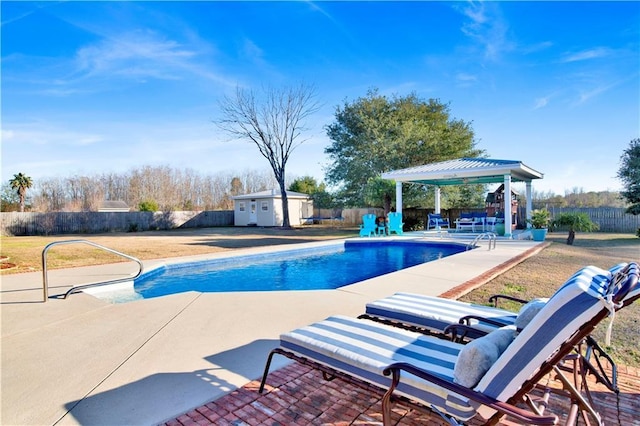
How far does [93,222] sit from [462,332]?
81.1 feet

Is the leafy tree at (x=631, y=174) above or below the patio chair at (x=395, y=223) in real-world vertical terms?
above

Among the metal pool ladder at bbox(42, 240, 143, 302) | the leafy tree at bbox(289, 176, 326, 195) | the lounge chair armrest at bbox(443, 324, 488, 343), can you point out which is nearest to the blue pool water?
the metal pool ladder at bbox(42, 240, 143, 302)

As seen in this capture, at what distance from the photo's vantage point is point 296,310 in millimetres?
4207

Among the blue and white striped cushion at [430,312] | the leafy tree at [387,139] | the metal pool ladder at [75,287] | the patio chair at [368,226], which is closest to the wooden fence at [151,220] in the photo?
the leafy tree at [387,139]

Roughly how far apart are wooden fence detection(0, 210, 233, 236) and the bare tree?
753 centimetres

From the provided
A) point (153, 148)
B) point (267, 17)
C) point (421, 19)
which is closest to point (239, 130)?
point (153, 148)

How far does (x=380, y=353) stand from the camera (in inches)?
78.7

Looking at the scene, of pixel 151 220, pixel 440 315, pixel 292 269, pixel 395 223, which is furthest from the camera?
pixel 151 220

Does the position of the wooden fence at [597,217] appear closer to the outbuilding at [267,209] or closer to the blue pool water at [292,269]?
the blue pool water at [292,269]

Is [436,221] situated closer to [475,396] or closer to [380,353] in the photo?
[380,353]

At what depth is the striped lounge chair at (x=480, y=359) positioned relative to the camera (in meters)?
1.39

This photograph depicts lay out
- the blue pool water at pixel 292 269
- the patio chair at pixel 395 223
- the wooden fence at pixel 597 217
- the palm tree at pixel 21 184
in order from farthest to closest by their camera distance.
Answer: the palm tree at pixel 21 184
the wooden fence at pixel 597 217
the patio chair at pixel 395 223
the blue pool water at pixel 292 269

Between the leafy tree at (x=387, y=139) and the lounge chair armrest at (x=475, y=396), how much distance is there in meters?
17.8

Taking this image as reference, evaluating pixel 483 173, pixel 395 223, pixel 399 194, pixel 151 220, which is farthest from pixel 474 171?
pixel 151 220
